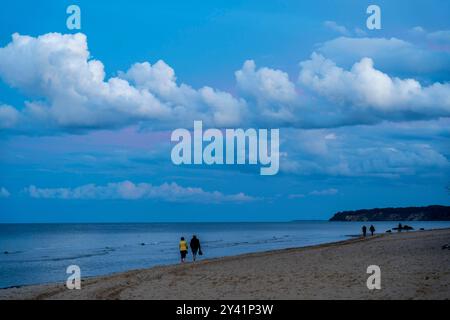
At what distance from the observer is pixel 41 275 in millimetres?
41875

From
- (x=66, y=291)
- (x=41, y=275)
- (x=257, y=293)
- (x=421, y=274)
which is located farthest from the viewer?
(x=41, y=275)

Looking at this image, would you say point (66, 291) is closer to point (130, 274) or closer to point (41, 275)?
point (130, 274)

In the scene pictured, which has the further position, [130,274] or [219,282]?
[130,274]

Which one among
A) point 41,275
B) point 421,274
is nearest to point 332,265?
point 421,274

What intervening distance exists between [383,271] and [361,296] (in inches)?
281
